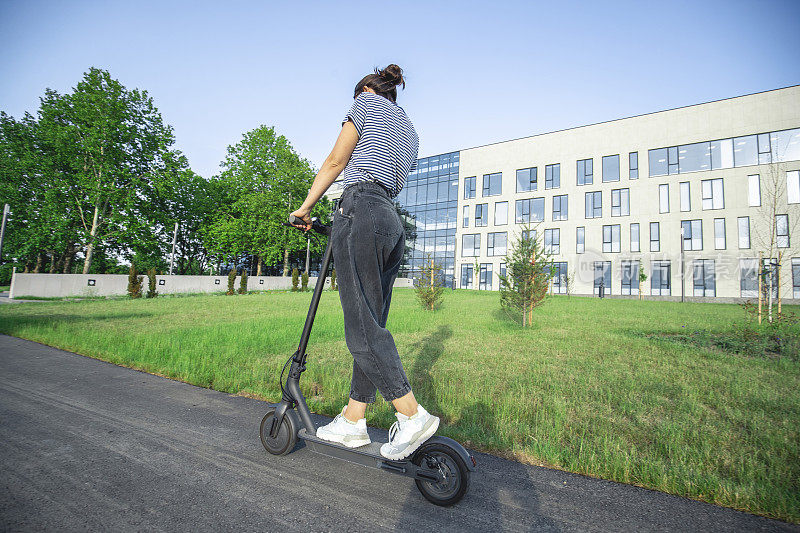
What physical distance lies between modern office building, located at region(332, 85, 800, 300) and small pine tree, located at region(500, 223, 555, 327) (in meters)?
14.0

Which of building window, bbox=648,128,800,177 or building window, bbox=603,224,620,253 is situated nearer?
building window, bbox=648,128,800,177

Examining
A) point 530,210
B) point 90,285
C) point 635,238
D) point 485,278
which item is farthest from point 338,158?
point 530,210

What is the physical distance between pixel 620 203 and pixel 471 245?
15.7 m

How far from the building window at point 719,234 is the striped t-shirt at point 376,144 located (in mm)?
38587

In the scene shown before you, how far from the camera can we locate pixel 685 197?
3133cm

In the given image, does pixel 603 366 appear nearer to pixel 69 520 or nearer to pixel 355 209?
pixel 355 209

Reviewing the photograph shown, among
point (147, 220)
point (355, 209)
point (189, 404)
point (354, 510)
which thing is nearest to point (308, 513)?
point (354, 510)

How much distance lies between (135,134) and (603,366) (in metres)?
31.6

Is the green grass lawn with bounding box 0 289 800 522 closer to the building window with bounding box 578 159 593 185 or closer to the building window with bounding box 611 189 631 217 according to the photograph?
the building window with bounding box 611 189 631 217

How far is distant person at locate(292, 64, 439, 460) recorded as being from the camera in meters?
1.76

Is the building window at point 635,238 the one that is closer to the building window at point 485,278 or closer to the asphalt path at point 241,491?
the building window at point 485,278

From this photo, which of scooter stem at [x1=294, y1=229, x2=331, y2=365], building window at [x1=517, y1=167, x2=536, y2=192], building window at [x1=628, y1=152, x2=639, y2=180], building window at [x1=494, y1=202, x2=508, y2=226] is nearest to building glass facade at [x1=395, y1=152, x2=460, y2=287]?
building window at [x1=494, y1=202, x2=508, y2=226]

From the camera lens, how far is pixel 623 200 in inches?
1337

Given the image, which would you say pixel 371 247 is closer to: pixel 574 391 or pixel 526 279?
pixel 574 391
